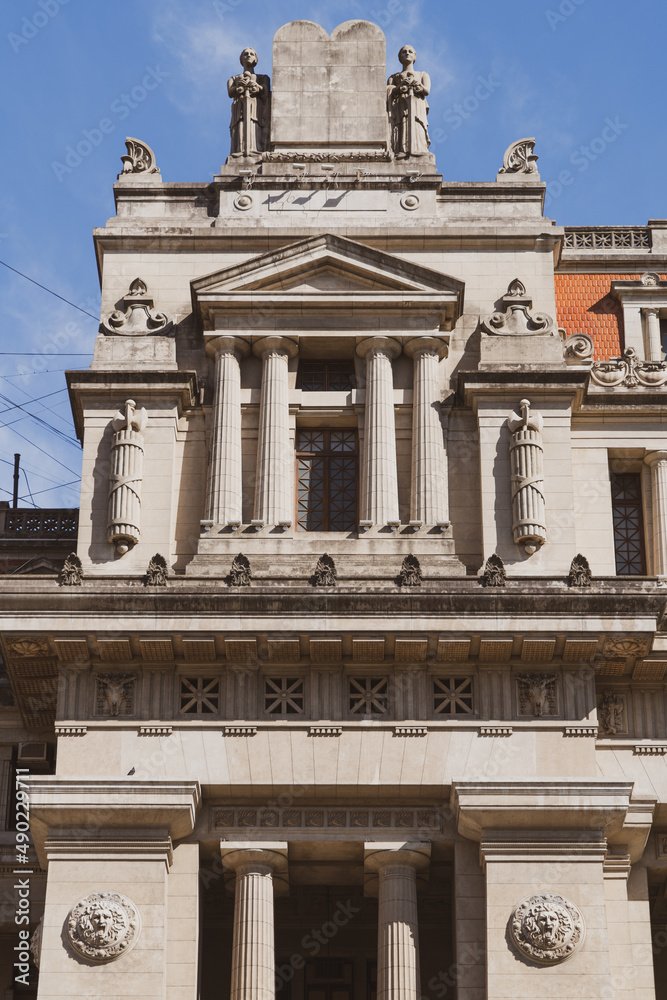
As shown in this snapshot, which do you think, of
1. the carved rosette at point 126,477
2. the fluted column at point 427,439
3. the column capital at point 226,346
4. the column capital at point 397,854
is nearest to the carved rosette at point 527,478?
the fluted column at point 427,439

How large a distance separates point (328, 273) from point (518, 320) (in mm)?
4353

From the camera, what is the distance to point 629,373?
128 ft

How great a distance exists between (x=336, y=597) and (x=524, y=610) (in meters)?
3.62

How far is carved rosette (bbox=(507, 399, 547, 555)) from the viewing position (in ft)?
116

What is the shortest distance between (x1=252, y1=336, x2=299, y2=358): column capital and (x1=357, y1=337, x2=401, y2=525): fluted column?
1463 millimetres

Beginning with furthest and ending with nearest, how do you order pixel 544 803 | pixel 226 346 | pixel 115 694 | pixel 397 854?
pixel 226 346, pixel 115 694, pixel 397 854, pixel 544 803

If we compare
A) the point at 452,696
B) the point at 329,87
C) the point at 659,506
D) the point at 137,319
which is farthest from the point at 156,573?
the point at 329,87

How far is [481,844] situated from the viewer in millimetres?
32312

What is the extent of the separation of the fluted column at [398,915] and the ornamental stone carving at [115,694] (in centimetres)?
540

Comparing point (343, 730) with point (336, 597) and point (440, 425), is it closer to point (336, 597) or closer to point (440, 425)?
point (336, 597)

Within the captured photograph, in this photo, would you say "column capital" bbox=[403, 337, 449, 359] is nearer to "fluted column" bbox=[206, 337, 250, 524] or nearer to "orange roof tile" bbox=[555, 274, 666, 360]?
"fluted column" bbox=[206, 337, 250, 524]

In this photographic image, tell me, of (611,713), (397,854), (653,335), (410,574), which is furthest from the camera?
(653,335)

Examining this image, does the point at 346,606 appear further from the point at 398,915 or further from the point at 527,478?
the point at 398,915

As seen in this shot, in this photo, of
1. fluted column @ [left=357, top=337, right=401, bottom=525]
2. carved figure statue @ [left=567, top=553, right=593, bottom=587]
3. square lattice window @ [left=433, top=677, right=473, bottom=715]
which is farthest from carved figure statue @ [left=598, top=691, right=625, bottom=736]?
fluted column @ [left=357, top=337, right=401, bottom=525]
